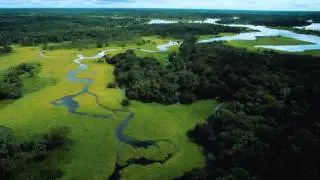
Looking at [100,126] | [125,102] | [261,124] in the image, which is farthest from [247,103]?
[100,126]

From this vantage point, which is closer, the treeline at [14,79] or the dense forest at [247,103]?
the dense forest at [247,103]

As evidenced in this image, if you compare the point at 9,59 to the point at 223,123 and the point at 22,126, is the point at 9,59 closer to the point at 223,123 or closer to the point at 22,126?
the point at 22,126

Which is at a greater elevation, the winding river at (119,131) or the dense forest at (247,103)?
the dense forest at (247,103)

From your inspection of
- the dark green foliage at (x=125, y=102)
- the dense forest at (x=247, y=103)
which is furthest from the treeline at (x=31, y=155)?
the dense forest at (x=247, y=103)

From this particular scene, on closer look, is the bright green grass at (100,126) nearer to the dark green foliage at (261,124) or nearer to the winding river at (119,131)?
the winding river at (119,131)

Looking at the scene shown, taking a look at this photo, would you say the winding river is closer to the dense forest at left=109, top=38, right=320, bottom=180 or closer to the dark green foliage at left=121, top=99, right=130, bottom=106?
the dark green foliage at left=121, top=99, right=130, bottom=106

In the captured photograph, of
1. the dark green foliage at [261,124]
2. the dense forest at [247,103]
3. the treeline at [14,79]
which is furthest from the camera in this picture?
the treeline at [14,79]

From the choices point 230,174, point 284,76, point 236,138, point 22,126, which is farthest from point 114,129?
point 284,76
